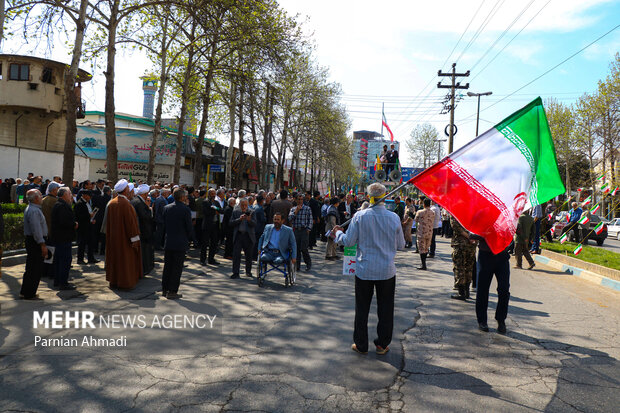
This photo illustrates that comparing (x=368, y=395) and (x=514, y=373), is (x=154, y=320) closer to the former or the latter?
(x=368, y=395)

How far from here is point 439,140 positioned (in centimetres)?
6788

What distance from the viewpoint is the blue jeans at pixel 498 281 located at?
608 centimetres

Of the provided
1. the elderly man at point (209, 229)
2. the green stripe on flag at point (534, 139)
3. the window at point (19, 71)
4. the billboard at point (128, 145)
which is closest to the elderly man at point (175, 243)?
the elderly man at point (209, 229)

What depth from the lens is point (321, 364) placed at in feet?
15.1

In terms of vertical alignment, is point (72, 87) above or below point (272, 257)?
above

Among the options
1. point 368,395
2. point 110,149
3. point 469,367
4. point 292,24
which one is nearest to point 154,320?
point 368,395

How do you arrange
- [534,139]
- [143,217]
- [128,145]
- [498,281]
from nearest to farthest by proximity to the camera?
[534,139], [498,281], [143,217], [128,145]

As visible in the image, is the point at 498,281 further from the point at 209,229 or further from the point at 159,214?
the point at 159,214

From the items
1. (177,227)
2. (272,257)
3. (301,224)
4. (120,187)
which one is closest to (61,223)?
(120,187)

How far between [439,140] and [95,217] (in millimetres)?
63477

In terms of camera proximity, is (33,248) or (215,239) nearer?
(33,248)

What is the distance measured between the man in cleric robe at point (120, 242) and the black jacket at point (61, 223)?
599 mm

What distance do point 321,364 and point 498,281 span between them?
3.00 metres

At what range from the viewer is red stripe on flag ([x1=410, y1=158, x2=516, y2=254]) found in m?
5.32
